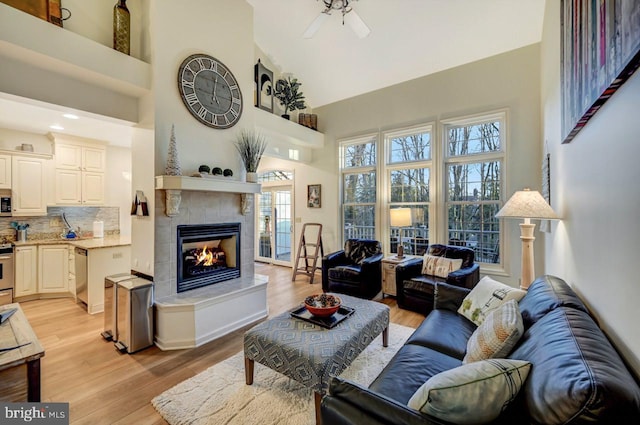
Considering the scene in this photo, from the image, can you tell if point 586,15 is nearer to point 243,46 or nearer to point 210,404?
point 210,404

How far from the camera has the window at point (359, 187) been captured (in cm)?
520

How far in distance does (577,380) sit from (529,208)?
1.85 meters

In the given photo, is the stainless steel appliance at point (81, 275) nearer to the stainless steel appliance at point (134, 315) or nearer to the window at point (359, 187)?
the stainless steel appliance at point (134, 315)

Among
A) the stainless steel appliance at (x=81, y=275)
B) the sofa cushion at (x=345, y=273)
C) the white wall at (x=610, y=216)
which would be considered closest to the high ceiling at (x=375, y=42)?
the stainless steel appliance at (x=81, y=275)

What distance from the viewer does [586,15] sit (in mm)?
1278

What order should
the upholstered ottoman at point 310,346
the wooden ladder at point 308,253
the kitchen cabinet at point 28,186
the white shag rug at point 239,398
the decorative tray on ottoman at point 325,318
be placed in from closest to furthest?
1. the upholstered ottoman at point 310,346
2. the white shag rug at point 239,398
3. the decorative tray on ottoman at point 325,318
4. the kitchen cabinet at point 28,186
5. the wooden ladder at point 308,253

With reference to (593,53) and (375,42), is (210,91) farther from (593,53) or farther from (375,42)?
(593,53)

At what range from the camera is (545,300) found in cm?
152

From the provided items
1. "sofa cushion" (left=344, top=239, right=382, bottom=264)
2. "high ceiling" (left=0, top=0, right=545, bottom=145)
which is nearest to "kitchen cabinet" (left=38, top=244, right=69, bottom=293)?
"high ceiling" (left=0, top=0, right=545, bottom=145)

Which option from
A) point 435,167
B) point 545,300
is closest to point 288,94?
point 435,167

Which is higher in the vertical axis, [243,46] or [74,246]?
[243,46]

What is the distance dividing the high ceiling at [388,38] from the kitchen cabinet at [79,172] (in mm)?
3421

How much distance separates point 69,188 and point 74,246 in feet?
3.62

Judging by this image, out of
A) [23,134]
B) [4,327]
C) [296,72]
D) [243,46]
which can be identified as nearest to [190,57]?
[243,46]
